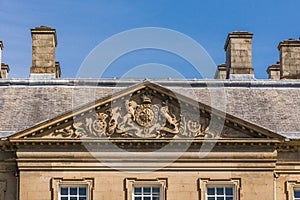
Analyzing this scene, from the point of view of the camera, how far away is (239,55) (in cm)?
3794

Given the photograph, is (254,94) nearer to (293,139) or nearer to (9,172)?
(293,139)

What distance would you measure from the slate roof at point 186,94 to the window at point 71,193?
279 centimetres

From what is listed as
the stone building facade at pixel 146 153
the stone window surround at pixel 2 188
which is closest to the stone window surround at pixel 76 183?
the stone building facade at pixel 146 153

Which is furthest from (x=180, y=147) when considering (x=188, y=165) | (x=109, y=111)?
(x=109, y=111)

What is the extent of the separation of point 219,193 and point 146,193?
8.46 ft

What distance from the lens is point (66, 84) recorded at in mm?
36000

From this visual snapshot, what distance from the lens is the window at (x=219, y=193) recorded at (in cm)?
3309

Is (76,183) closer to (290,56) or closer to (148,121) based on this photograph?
(148,121)

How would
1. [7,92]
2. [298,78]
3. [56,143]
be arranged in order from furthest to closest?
[298,78]
[7,92]
[56,143]

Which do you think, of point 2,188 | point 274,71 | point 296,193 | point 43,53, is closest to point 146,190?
point 2,188

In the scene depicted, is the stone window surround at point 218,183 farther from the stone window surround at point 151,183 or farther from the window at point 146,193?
the window at point 146,193

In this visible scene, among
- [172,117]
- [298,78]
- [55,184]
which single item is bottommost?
[55,184]

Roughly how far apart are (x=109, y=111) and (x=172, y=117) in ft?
7.31

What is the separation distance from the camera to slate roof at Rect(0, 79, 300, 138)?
34.4m
